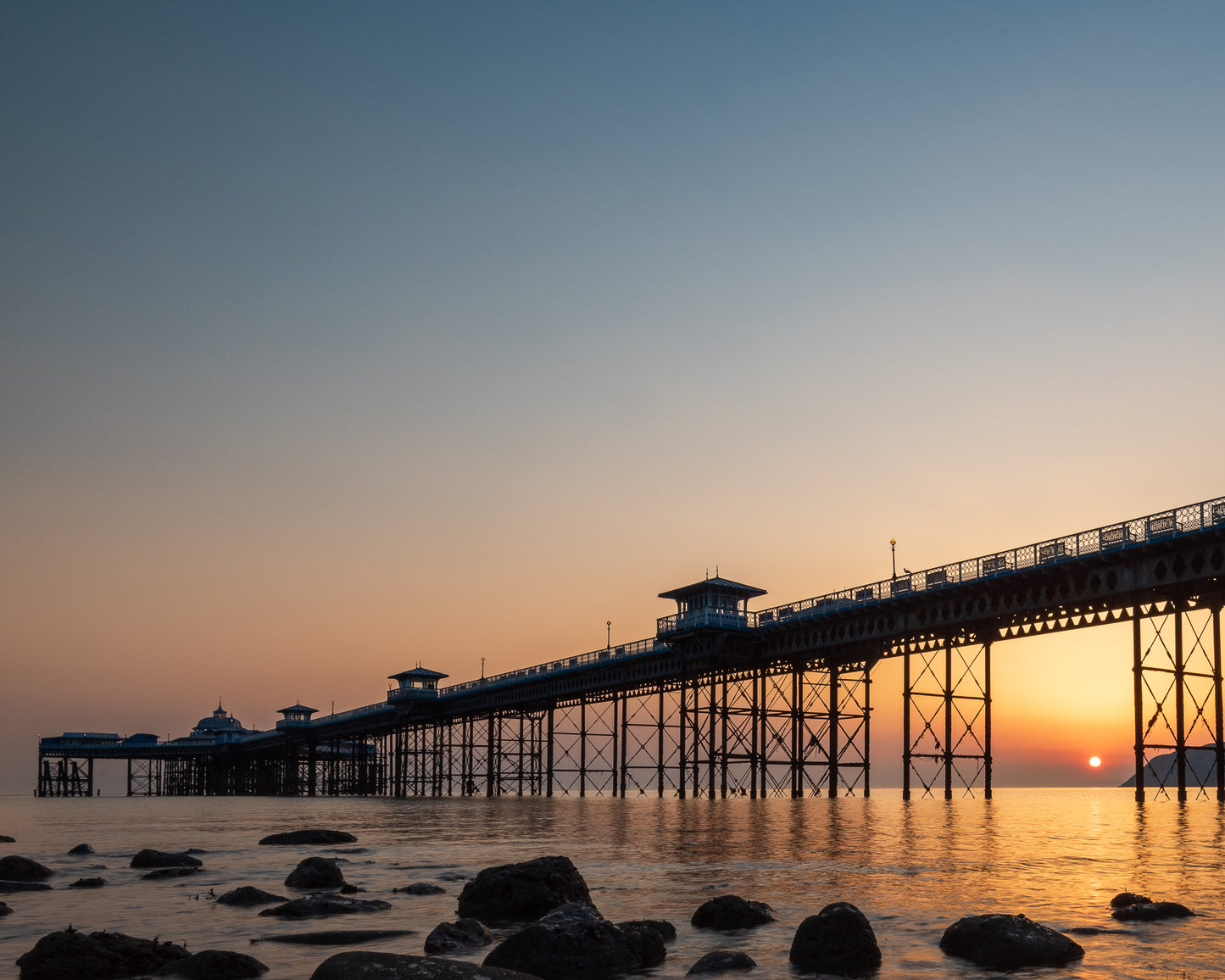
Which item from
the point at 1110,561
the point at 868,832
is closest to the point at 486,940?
the point at 868,832

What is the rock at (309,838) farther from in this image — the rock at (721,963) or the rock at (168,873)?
the rock at (721,963)

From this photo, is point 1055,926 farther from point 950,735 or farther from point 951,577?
point 950,735

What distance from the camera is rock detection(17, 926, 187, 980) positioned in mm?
15898

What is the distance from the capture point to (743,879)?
1110 inches

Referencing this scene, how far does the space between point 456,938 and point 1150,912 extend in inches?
500

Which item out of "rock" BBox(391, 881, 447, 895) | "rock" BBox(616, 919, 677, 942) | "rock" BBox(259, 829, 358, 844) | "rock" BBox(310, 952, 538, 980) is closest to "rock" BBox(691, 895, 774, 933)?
"rock" BBox(616, 919, 677, 942)

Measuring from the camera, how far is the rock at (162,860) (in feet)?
109

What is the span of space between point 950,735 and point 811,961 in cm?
5585

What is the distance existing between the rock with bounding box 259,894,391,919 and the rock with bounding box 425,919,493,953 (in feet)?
15.1

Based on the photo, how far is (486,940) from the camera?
1827 cm

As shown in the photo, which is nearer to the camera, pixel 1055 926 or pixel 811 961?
pixel 811 961

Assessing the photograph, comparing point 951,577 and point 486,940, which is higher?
point 951,577

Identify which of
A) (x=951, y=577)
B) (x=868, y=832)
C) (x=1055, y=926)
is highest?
(x=951, y=577)

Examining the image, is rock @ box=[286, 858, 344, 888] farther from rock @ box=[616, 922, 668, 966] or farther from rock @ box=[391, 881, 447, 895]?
rock @ box=[616, 922, 668, 966]
